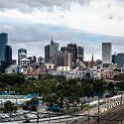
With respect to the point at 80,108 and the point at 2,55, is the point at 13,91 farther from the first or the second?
the point at 2,55

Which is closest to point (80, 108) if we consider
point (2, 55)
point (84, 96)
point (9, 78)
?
point (84, 96)

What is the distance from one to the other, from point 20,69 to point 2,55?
58.2 feet

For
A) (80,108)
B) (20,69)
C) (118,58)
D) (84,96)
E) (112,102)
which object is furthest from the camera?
(118,58)

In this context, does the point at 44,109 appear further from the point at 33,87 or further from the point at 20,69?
the point at 20,69

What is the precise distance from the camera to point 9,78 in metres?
79.7

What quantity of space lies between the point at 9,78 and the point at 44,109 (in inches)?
1295

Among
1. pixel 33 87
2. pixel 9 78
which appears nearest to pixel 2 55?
pixel 9 78

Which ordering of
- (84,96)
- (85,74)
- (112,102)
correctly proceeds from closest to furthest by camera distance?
(112,102), (84,96), (85,74)

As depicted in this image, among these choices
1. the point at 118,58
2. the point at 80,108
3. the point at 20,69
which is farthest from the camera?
the point at 118,58

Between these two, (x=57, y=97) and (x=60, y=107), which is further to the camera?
(x=57, y=97)

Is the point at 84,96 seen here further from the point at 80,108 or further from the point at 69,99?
the point at 80,108

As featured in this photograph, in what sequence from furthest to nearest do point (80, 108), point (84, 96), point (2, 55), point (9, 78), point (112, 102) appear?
1. point (2, 55)
2. point (9, 78)
3. point (84, 96)
4. point (112, 102)
5. point (80, 108)

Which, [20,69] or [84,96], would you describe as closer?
[84,96]

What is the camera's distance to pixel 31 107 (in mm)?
48125
